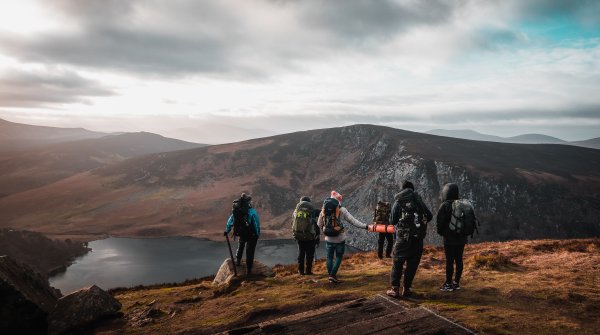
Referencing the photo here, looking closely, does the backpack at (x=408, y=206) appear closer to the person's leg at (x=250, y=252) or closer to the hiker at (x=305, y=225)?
the hiker at (x=305, y=225)

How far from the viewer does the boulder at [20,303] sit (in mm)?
7773

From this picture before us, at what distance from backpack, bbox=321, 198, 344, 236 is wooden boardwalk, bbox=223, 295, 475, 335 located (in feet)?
10.5

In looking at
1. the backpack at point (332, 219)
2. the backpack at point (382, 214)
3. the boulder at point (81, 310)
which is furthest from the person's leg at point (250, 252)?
the backpack at point (382, 214)

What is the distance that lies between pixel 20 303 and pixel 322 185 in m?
90.9

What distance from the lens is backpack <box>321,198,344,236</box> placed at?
10469mm

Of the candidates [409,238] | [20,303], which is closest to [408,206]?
[409,238]

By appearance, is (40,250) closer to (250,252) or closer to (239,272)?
(239,272)

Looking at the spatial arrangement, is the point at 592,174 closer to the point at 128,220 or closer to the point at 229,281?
the point at 229,281

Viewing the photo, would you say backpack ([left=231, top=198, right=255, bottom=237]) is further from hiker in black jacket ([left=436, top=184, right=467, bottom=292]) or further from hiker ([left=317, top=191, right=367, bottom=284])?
hiker in black jacket ([left=436, top=184, right=467, bottom=292])

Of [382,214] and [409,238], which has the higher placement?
[409,238]

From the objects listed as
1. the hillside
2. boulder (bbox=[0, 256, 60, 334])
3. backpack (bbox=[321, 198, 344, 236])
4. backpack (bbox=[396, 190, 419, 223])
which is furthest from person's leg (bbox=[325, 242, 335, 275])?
the hillside

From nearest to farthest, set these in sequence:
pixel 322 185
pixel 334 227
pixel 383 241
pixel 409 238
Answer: pixel 409 238, pixel 334 227, pixel 383 241, pixel 322 185

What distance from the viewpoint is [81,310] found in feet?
29.8

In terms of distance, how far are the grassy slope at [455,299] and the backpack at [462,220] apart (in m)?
1.63
